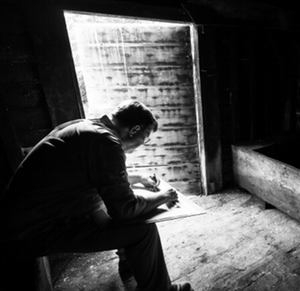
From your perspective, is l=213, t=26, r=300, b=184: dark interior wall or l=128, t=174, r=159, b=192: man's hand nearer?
l=128, t=174, r=159, b=192: man's hand

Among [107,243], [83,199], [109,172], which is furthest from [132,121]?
[107,243]

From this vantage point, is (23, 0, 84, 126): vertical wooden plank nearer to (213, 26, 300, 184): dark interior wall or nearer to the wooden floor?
the wooden floor

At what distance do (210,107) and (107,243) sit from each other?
2571 millimetres

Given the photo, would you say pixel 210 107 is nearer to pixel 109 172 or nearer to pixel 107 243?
pixel 109 172

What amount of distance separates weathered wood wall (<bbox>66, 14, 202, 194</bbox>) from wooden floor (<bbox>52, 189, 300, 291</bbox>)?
3.73ft

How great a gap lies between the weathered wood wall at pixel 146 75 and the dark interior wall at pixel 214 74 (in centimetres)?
33

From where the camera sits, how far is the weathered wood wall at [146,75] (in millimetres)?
3131

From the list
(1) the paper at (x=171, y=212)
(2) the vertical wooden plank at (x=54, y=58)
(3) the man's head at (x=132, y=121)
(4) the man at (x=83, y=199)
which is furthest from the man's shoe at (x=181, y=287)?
(2) the vertical wooden plank at (x=54, y=58)

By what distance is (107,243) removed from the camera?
170 cm

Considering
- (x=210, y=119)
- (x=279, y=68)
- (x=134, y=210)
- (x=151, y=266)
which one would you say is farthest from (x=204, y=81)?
(x=151, y=266)

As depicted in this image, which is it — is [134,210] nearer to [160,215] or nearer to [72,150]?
[160,215]

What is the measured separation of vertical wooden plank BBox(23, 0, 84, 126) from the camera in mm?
2182

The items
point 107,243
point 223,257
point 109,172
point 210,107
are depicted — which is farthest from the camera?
point 210,107

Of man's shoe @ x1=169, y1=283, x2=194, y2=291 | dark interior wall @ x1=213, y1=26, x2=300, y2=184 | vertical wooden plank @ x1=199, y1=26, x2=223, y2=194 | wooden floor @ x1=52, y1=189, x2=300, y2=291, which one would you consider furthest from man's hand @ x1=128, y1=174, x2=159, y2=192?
dark interior wall @ x1=213, y1=26, x2=300, y2=184
